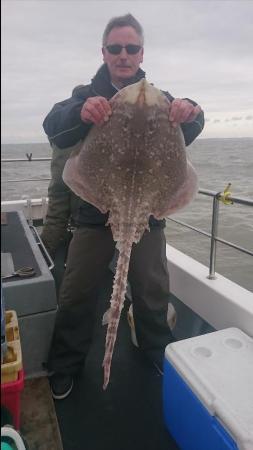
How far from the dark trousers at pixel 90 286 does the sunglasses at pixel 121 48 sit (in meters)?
1.12

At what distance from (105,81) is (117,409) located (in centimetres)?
223

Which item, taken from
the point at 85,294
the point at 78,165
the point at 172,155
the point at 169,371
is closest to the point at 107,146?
the point at 78,165

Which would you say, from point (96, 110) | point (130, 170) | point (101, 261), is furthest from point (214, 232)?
point (96, 110)

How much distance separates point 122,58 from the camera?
7.47 feet

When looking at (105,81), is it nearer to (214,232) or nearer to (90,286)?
(90,286)

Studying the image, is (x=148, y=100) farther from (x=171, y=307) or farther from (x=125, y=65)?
(x=171, y=307)

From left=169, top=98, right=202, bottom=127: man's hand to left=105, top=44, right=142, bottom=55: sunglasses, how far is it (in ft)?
1.82

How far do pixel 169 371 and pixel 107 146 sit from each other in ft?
4.39

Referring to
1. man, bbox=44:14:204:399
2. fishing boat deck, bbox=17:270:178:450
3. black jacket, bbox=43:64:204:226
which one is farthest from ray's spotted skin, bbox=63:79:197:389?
fishing boat deck, bbox=17:270:178:450

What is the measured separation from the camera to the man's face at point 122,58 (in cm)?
224

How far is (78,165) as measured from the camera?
6.88 feet

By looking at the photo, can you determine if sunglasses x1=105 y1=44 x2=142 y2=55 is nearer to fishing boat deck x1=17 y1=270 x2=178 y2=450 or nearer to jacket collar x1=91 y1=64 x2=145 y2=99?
jacket collar x1=91 y1=64 x2=145 y2=99

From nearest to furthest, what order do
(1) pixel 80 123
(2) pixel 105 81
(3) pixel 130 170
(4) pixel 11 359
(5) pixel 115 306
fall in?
(4) pixel 11 359, (5) pixel 115 306, (3) pixel 130 170, (1) pixel 80 123, (2) pixel 105 81

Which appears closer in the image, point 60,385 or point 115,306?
point 115,306
